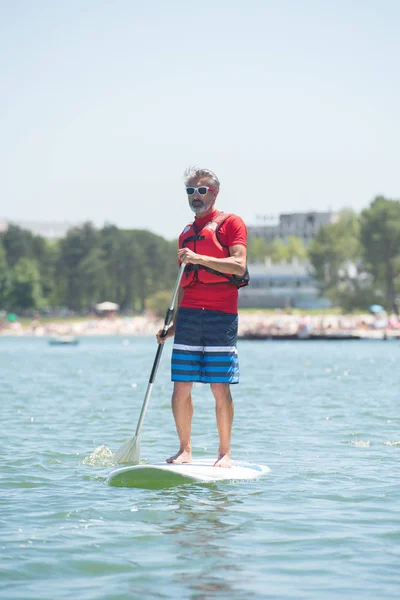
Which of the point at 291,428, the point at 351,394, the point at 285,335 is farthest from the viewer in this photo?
the point at 285,335

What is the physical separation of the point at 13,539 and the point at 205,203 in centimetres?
357

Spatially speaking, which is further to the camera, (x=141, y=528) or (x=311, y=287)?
(x=311, y=287)

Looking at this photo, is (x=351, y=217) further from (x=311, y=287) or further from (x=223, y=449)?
(x=223, y=449)

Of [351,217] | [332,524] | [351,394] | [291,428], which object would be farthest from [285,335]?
[332,524]

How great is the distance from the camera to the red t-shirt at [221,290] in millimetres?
10195

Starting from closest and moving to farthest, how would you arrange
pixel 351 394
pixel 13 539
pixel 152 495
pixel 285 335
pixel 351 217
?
pixel 13 539 < pixel 152 495 < pixel 351 394 < pixel 285 335 < pixel 351 217

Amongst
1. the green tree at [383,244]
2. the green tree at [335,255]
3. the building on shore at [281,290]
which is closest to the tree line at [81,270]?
the building on shore at [281,290]

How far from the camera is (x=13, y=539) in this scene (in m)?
7.96

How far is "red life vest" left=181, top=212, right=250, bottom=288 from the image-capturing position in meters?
10.2

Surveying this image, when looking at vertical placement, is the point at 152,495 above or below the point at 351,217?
below

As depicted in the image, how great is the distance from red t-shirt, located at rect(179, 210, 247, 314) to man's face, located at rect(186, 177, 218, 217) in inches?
3.2

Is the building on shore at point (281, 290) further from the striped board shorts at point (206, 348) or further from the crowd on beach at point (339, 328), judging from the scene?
the striped board shorts at point (206, 348)

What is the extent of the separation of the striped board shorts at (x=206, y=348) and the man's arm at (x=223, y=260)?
0.45m

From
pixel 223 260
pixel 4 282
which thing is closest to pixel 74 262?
pixel 4 282
